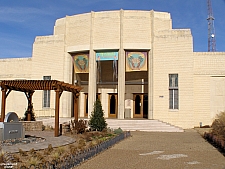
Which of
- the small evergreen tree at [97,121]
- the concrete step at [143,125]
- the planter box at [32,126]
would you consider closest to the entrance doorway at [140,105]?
the concrete step at [143,125]

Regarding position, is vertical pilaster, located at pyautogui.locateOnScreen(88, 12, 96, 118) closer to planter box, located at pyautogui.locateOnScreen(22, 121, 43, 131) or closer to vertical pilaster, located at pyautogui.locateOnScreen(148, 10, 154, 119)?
vertical pilaster, located at pyautogui.locateOnScreen(148, 10, 154, 119)

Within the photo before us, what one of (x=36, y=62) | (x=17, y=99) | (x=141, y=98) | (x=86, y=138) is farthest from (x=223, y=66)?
(x=17, y=99)

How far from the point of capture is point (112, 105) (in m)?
29.3

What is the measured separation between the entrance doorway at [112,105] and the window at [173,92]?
6.34m

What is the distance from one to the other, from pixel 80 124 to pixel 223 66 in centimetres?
1493

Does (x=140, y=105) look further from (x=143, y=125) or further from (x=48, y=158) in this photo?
(x=48, y=158)

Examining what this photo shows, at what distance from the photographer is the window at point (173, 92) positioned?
24769 millimetres

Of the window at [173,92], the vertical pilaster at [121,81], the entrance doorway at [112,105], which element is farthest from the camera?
the entrance doorway at [112,105]

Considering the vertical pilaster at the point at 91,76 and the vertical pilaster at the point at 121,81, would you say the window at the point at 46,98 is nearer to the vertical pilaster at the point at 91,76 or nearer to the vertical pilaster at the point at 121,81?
the vertical pilaster at the point at 91,76

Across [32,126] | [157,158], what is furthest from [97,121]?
[157,158]

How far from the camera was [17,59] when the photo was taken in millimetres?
30312

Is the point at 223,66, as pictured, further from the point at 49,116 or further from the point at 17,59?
the point at 17,59

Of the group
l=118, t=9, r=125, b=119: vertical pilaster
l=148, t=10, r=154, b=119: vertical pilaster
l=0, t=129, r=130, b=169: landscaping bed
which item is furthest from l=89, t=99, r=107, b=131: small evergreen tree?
l=148, t=10, r=154, b=119: vertical pilaster

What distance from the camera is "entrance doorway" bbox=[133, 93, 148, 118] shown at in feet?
92.9
